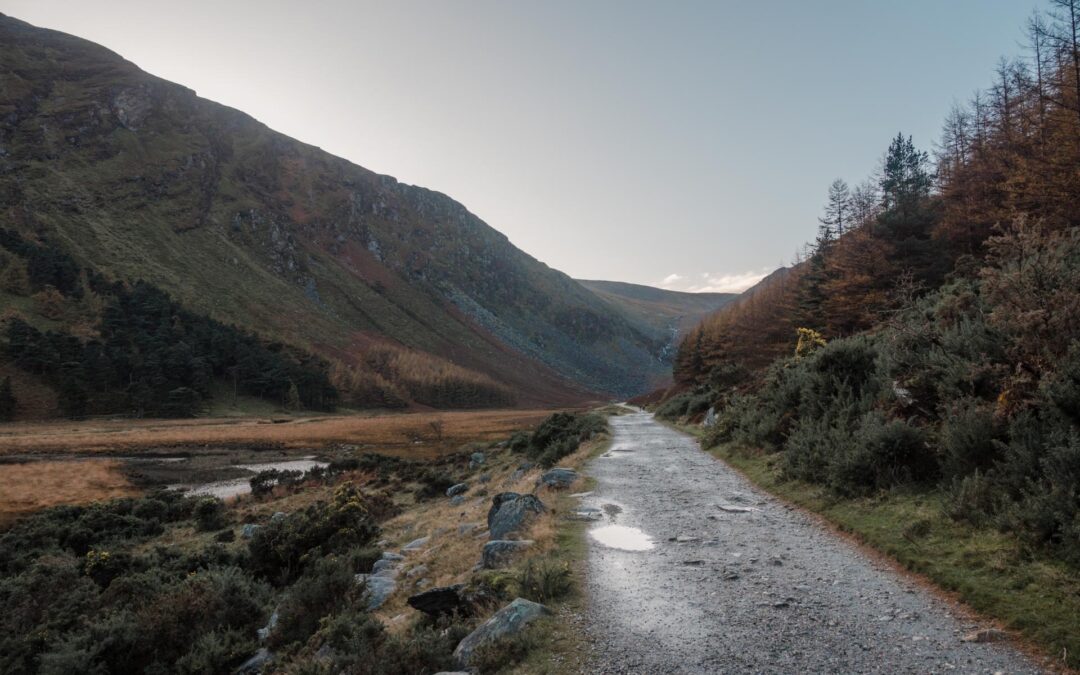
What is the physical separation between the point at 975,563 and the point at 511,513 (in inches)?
294

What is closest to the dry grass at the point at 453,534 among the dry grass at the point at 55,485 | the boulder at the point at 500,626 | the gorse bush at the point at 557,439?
the gorse bush at the point at 557,439

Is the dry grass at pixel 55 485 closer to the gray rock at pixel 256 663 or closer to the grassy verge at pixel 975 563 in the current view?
the gray rock at pixel 256 663

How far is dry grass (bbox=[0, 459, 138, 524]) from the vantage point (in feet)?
85.9

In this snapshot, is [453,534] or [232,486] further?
[232,486]

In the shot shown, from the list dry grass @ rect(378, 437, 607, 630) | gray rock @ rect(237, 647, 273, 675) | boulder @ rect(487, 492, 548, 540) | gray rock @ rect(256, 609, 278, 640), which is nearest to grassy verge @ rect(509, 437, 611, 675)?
dry grass @ rect(378, 437, 607, 630)

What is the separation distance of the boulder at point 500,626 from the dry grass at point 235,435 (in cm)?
4021

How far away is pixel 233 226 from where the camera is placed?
137250 mm

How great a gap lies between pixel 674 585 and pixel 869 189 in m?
73.4

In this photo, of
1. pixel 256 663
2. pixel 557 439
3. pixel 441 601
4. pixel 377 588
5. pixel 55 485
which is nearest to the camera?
pixel 441 601

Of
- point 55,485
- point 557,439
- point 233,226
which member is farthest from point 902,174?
point 233,226

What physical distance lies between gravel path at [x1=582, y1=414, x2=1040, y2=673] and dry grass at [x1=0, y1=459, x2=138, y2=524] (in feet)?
97.5

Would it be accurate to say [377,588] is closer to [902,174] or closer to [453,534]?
[453,534]

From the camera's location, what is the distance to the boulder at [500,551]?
8938mm

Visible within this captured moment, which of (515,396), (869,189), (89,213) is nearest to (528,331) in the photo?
(515,396)
